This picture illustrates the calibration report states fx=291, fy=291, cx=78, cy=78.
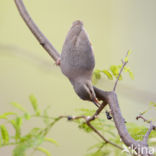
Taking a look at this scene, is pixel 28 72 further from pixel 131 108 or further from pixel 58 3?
pixel 131 108

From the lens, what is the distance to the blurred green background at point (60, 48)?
1.40 meters

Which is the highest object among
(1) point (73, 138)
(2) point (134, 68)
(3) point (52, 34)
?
(3) point (52, 34)

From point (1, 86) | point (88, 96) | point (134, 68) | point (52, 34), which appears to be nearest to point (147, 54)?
point (134, 68)

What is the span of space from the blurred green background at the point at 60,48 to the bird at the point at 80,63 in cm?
96

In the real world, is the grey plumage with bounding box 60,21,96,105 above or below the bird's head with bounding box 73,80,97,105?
above

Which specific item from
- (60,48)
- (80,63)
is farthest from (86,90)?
(60,48)

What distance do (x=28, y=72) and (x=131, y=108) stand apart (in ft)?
1.84

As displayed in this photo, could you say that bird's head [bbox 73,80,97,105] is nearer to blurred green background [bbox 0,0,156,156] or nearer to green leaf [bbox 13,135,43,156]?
green leaf [bbox 13,135,43,156]

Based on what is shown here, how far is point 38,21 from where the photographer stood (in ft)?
4.72

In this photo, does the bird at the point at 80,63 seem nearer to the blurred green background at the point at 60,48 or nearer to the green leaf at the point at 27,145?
the green leaf at the point at 27,145

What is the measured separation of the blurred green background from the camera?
55.2 inches

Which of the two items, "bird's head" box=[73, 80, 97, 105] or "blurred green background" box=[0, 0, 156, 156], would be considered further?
"blurred green background" box=[0, 0, 156, 156]

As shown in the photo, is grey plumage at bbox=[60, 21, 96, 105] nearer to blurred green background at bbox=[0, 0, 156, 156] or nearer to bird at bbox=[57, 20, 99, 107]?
bird at bbox=[57, 20, 99, 107]

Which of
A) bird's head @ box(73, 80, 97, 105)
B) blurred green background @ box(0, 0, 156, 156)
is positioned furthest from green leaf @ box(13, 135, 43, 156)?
blurred green background @ box(0, 0, 156, 156)
